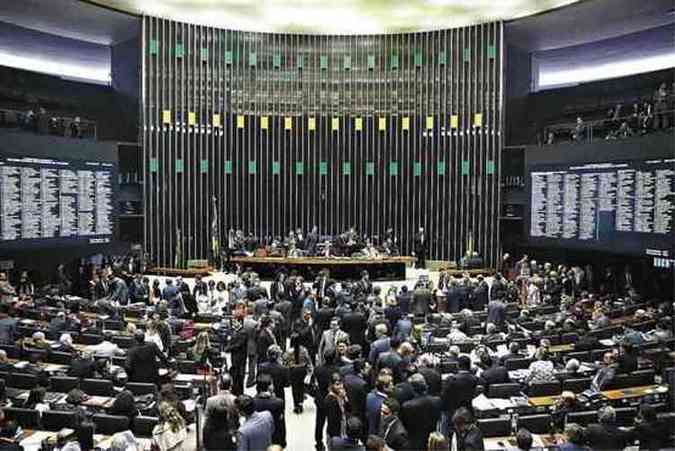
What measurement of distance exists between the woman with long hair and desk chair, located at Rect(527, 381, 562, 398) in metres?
2.98

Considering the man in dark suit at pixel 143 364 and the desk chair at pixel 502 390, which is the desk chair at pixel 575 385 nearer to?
the desk chair at pixel 502 390

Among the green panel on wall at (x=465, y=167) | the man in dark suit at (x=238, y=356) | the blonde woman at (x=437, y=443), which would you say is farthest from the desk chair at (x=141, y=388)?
the green panel on wall at (x=465, y=167)

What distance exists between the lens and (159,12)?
2298cm

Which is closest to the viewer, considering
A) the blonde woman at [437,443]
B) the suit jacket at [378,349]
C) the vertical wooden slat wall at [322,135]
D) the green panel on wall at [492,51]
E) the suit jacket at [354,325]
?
the blonde woman at [437,443]

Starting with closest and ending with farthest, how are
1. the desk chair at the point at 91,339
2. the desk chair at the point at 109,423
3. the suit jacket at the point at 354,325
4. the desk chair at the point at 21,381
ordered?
1. the desk chair at the point at 109,423
2. the desk chair at the point at 21,381
3. the suit jacket at the point at 354,325
4. the desk chair at the point at 91,339

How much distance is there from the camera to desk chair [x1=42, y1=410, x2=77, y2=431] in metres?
7.20

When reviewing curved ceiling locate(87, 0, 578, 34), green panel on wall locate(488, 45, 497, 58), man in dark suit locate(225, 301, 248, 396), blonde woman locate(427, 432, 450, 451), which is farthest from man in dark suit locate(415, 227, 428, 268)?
blonde woman locate(427, 432, 450, 451)

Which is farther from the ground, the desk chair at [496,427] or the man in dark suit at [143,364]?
the man in dark suit at [143,364]

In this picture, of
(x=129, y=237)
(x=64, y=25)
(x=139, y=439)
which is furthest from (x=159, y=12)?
(x=139, y=439)

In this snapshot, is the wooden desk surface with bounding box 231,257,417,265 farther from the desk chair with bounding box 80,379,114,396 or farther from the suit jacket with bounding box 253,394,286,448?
the suit jacket with bounding box 253,394,286,448

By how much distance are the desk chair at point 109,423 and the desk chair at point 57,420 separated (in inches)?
8.3

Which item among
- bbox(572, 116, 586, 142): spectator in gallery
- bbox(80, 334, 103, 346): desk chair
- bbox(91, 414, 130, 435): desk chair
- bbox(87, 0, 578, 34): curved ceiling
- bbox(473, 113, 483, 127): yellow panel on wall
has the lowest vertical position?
bbox(91, 414, 130, 435): desk chair

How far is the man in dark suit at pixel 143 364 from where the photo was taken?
8.85m

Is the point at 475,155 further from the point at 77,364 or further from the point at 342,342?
the point at 77,364
